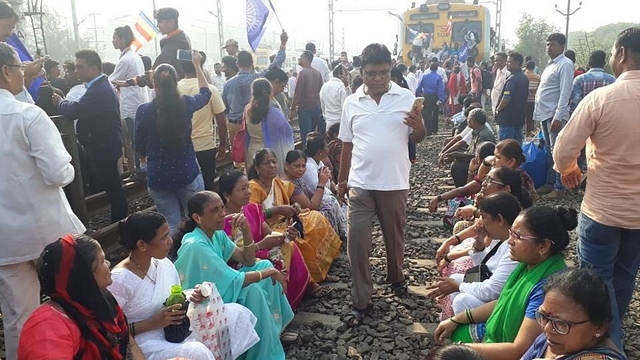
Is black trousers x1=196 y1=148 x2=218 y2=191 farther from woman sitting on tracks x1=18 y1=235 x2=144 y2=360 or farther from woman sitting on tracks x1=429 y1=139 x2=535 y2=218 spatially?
woman sitting on tracks x1=18 y1=235 x2=144 y2=360

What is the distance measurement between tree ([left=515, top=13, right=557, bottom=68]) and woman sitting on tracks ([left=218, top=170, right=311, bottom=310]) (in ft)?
120

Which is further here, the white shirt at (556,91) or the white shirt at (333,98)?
the white shirt at (333,98)

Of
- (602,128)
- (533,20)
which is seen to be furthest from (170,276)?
(533,20)

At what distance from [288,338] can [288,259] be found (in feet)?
2.03

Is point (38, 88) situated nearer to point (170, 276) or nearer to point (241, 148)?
point (241, 148)

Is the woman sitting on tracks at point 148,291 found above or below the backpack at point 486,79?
below

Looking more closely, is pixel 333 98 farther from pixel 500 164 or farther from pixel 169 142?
pixel 169 142

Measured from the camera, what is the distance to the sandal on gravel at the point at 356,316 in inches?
141

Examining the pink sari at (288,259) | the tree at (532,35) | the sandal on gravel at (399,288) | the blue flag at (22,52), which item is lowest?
the sandal on gravel at (399,288)

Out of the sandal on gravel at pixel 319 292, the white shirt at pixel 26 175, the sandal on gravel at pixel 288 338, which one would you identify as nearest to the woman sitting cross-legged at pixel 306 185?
the sandal on gravel at pixel 319 292

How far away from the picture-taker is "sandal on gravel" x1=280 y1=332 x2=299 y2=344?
3.35 m

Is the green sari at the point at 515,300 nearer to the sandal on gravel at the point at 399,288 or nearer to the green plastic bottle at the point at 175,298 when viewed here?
the green plastic bottle at the point at 175,298

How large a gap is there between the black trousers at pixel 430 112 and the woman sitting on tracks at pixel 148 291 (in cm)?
979

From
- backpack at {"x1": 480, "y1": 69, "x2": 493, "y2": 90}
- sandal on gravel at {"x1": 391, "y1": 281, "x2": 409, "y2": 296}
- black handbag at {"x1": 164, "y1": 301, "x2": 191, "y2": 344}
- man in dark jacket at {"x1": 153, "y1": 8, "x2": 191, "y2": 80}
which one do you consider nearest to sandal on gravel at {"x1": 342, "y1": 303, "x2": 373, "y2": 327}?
sandal on gravel at {"x1": 391, "y1": 281, "x2": 409, "y2": 296}
